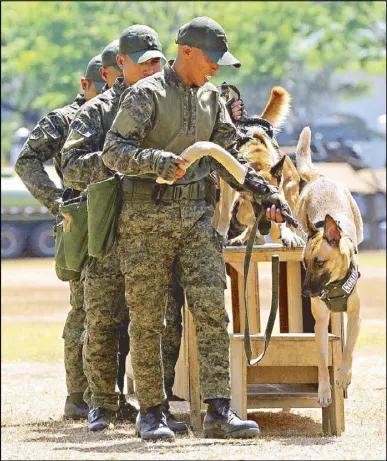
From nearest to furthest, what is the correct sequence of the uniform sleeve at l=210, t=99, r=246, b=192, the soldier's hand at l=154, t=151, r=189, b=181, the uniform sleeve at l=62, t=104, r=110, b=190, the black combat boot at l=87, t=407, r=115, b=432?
the soldier's hand at l=154, t=151, r=189, b=181 → the uniform sleeve at l=210, t=99, r=246, b=192 → the uniform sleeve at l=62, t=104, r=110, b=190 → the black combat boot at l=87, t=407, r=115, b=432

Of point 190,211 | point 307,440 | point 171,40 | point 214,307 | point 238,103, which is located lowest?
point 307,440

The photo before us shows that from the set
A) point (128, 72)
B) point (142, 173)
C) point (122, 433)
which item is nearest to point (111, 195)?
point (142, 173)

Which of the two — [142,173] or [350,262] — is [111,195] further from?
[350,262]

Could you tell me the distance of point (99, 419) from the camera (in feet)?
27.3

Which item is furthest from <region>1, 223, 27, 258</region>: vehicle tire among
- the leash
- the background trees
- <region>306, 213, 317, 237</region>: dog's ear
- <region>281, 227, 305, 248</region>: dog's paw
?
the leash

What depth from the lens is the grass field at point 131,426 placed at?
7117mm

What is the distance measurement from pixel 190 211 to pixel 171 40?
1651 inches

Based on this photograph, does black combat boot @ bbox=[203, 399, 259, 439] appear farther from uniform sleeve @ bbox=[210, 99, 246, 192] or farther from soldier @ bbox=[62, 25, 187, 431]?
uniform sleeve @ bbox=[210, 99, 246, 192]

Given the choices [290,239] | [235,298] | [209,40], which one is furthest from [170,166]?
[235,298]

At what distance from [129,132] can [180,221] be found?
55 centimetres

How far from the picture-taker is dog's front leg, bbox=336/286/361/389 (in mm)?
8594

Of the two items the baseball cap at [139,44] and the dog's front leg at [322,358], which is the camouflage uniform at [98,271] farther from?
the dog's front leg at [322,358]

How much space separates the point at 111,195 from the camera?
7539mm

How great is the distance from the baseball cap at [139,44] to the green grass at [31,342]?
683 centimetres
